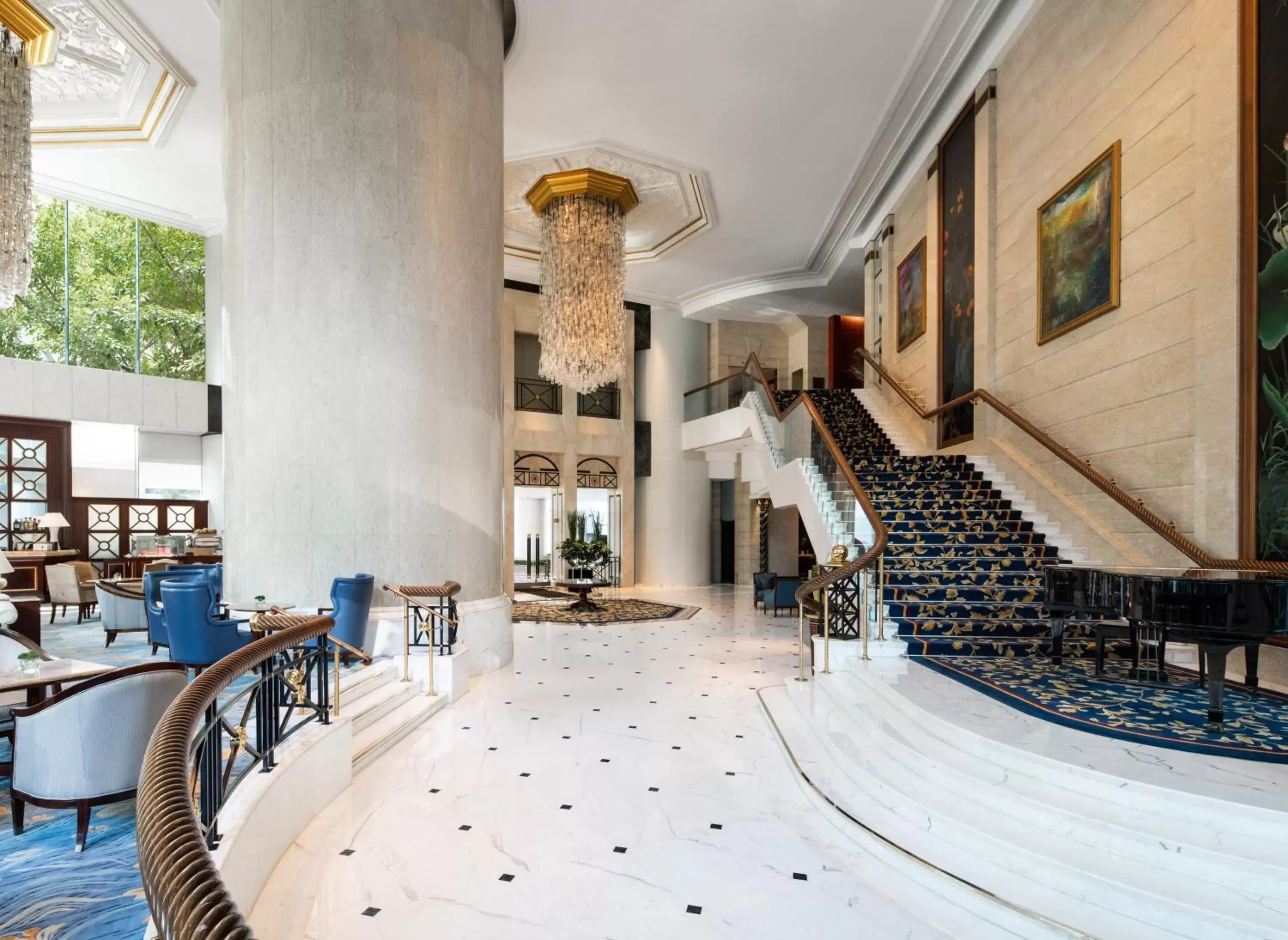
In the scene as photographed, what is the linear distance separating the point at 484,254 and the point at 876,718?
5901mm

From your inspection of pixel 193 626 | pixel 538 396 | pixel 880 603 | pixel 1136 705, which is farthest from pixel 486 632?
pixel 538 396

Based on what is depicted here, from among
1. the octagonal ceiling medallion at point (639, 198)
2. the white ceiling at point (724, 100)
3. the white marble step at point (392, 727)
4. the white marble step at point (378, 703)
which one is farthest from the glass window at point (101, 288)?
the white marble step at point (392, 727)

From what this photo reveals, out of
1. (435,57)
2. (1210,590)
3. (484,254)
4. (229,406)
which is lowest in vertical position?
(1210,590)

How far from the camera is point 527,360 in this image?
16750 mm

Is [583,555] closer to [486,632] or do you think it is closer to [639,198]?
[486,632]

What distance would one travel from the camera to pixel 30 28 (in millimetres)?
8219

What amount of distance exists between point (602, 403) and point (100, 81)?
10365mm

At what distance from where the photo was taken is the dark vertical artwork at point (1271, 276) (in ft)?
16.5

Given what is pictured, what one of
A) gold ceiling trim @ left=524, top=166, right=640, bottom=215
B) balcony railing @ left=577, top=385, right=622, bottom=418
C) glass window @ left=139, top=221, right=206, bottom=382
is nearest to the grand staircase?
gold ceiling trim @ left=524, top=166, right=640, bottom=215

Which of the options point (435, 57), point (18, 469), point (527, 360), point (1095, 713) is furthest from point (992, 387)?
point (18, 469)

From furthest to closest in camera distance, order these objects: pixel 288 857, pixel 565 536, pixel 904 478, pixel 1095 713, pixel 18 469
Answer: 1. pixel 565 536
2. pixel 18 469
3. pixel 904 478
4. pixel 1095 713
5. pixel 288 857

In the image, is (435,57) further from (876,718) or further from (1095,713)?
(1095,713)

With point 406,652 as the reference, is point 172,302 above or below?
above

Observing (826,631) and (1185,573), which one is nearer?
(1185,573)
